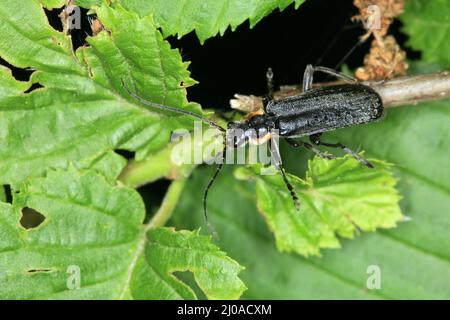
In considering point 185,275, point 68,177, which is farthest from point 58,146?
point 185,275

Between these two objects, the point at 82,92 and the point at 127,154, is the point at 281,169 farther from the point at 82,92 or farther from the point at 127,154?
the point at 82,92

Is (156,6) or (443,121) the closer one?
(156,6)

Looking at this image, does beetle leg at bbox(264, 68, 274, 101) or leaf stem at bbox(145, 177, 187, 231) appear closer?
leaf stem at bbox(145, 177, 187, 231)

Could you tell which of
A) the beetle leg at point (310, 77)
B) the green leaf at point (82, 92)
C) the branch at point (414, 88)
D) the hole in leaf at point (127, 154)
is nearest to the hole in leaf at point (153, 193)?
the hole in leaf at point (127, 154)

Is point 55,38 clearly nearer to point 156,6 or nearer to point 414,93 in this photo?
point 156,6

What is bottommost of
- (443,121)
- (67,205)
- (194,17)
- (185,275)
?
(185,275)

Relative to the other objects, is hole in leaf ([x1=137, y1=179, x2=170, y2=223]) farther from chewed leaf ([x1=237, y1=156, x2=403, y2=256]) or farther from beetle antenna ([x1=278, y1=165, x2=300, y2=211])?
beetle antenna ([x1=278, y1=165, x2=300, y2=211])

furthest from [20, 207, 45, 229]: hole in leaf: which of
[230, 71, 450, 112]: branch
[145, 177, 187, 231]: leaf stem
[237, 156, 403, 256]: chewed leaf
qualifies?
[230, 71, 450, 112]: branch

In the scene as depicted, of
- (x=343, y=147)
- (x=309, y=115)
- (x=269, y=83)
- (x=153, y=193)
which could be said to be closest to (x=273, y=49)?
(x=269, y=83)
